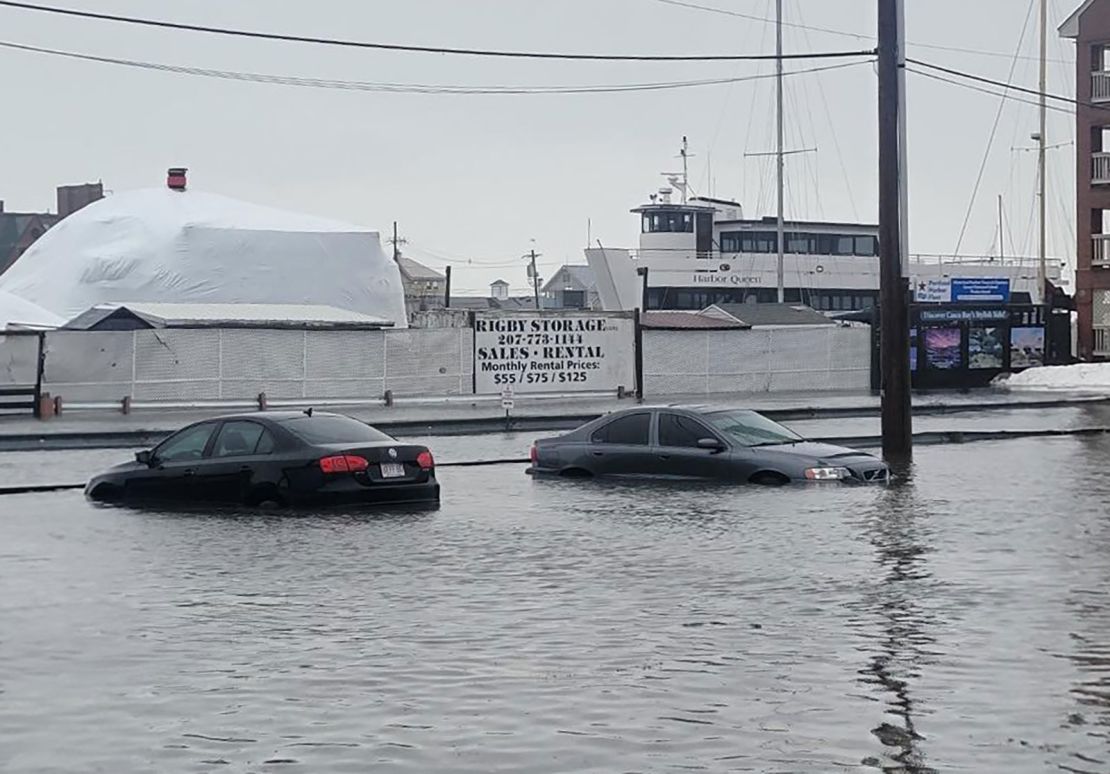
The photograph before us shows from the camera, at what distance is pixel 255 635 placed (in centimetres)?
1098

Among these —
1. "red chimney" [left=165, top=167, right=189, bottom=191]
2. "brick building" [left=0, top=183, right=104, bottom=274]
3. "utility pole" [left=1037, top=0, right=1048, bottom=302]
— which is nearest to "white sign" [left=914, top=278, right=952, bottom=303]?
"utility pole" [left=1037, top=0, right=1048, bottom=302]

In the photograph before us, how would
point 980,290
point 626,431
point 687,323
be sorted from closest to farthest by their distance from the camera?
point 626,431, point 687,323, point 980,290

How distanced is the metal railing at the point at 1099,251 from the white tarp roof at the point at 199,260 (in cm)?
2533

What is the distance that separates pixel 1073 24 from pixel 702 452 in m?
43.4

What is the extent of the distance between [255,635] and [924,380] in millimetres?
46348

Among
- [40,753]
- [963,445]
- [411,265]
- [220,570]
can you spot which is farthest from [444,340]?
[411,265]

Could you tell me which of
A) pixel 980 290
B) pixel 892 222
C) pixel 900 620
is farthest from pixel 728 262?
pixel 900 620

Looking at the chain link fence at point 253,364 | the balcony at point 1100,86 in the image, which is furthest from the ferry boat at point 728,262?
the chain link fence at point 253,364

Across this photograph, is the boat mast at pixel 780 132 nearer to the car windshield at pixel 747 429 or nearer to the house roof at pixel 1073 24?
the house roof at pixel 1073 24

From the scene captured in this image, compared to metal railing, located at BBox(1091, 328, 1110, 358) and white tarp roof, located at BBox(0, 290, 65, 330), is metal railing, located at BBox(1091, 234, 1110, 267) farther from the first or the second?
white tarp roof, located at BBox(0, 290, 65, 330)

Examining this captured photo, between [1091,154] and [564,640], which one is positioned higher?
[1091,154]

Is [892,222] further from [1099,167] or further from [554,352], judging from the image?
[1099,167]

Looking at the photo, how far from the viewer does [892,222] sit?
990 inches

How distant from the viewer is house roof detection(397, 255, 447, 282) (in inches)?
5433
